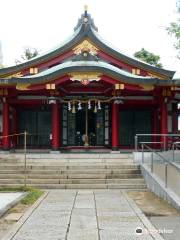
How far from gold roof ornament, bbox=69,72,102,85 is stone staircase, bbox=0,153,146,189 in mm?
3414

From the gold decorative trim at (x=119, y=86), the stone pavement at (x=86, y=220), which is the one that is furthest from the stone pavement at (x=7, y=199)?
the gold decorative trim at (x=119, y=86)

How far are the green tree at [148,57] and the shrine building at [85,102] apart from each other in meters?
23.3

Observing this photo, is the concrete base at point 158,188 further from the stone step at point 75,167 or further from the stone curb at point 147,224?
the stone curb at point 147,224

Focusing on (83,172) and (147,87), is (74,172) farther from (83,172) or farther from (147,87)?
(147,87)

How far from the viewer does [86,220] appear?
9.70 metres

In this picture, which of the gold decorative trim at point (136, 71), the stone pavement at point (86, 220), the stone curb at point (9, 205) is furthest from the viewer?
the gold decorative trim at point (136, 71)

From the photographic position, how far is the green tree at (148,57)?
4788cm

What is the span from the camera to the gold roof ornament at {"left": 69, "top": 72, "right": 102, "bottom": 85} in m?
21.0

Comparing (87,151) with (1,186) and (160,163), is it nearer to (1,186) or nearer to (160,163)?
(160,163)

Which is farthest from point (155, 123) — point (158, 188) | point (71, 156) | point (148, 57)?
point (148, 57)

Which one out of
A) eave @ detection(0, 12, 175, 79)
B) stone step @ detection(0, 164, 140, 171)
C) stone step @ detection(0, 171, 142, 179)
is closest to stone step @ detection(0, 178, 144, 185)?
stone step @ detection(0, 171, 142, 179)

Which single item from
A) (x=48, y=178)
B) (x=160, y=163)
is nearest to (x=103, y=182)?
(x=48, y=178)

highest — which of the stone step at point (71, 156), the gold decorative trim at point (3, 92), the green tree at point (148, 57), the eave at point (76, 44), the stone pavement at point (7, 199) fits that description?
the green tree at point (148, 57)

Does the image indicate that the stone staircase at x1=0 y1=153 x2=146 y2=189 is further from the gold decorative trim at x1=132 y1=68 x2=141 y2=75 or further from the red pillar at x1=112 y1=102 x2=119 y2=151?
the gold decorative trim at x1=132 y1=68 x2=141 y2=75
